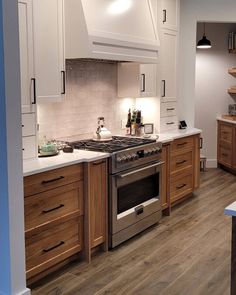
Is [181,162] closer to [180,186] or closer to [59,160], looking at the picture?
[180,186]

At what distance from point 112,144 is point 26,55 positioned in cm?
119

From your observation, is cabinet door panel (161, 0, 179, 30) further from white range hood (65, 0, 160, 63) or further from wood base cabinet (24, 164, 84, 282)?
wood base cabinet (24, 164, 84, 282)

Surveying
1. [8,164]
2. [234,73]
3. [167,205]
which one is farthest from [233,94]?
[8,164]

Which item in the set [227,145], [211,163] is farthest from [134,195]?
[211,163]

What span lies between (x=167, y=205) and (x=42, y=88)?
206cm

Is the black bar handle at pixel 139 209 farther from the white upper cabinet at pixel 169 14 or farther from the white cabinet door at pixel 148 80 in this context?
the white upper cabinet at pixel 169 14

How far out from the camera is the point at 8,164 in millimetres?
2561

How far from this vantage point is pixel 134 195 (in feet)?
13.2

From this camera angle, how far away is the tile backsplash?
12.9 ft

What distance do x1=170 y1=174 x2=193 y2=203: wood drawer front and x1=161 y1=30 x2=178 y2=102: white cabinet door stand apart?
0.96m

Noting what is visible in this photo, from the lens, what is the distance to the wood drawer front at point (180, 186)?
4.88 meters

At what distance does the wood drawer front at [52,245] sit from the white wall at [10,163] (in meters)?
0.27

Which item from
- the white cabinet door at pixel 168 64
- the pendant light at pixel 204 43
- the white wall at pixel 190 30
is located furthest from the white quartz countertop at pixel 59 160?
the pendant light at pixel 204 43

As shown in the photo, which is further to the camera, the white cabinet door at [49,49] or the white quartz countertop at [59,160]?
the white cabinet door at [49,49]
